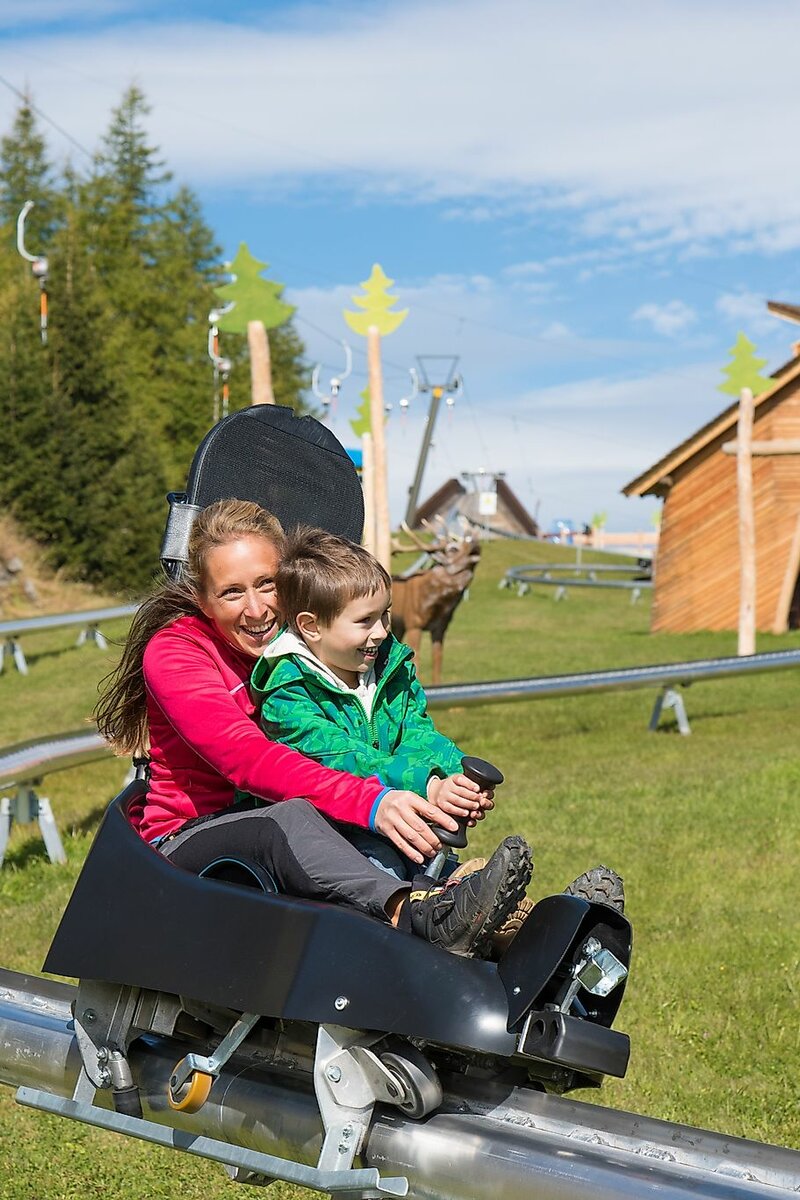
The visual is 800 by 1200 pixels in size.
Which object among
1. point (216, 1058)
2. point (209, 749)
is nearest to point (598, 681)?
point (209, 749)

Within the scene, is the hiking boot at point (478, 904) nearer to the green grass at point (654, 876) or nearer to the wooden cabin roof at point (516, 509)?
the green grass at point (654, 876)

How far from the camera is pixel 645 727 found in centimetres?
1252

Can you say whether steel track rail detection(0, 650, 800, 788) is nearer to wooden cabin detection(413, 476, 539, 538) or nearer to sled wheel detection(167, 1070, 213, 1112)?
sled wheel detection(167, 1070, 213, 1112)

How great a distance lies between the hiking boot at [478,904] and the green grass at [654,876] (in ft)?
5.65

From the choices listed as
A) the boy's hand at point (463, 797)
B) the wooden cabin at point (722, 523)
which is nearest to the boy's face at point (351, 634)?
the boy's hand at point (463, 797)

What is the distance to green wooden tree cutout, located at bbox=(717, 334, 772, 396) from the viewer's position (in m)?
20.5

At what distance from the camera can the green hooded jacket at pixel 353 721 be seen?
9.66 ft

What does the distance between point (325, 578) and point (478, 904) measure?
857 millimetres

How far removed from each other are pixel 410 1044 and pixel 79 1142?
6.58ft

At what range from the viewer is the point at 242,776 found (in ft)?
9.19

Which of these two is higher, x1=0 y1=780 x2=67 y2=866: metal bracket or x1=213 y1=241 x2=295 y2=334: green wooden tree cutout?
x1=213 y1=241 x2=295 y2=334: green wooden tree cutout

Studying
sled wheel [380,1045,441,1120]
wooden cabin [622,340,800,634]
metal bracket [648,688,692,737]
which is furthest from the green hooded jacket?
wooden cabin [622,340,800,634]

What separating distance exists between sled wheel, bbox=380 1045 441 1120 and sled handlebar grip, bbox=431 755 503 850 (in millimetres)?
435

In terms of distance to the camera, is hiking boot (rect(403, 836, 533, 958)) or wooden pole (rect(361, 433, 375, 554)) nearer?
hiking boot (rect(403, 836, 533, 958))
